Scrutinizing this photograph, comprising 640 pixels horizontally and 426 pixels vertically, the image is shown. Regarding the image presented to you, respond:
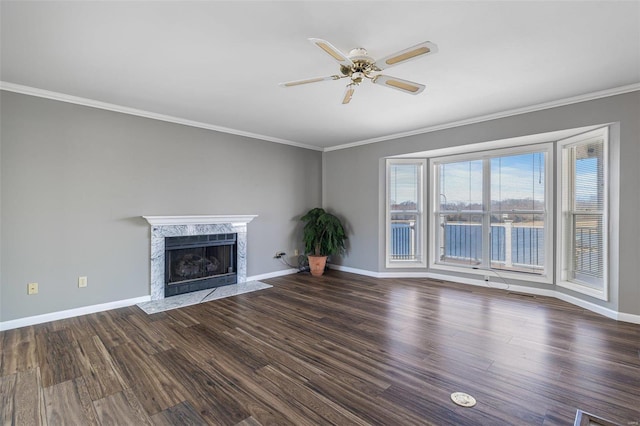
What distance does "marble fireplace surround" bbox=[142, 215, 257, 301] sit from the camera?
406 centimetres

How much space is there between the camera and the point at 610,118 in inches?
130

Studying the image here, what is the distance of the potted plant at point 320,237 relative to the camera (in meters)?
5.57

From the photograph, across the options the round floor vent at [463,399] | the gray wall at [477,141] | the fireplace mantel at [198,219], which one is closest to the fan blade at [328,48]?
the round floor vent at [463,399]

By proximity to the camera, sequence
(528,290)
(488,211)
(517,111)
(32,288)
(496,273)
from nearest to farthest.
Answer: (32,288), (517,111), (528,290), (496,273), (488,211)

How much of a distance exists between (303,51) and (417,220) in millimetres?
3845

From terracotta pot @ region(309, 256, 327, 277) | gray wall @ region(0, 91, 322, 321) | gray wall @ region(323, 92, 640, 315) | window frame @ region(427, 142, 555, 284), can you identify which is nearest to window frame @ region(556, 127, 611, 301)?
window frame @ region(427, 142, 555, 284)

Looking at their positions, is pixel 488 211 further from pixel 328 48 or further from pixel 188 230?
pixel 188 230

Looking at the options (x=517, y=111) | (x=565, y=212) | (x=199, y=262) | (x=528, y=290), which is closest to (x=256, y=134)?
(x=199, y=262)

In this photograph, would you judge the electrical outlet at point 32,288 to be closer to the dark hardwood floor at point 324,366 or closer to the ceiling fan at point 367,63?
the dark hardwood floor at point 324,366

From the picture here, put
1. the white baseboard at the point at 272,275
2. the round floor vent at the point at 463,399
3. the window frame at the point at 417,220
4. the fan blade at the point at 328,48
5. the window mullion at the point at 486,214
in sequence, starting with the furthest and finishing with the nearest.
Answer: the window frame at the point at 417,220
the white baseboard at the point at 272,275
the window mullion at the point at 486,214
the round floor vent at the point at 463,399
the fan blade at the point at 328,48

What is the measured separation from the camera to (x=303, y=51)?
2453 mm

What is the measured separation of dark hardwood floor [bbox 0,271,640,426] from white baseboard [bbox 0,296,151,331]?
0.12 m

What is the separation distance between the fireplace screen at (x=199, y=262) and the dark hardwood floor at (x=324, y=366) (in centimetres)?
76

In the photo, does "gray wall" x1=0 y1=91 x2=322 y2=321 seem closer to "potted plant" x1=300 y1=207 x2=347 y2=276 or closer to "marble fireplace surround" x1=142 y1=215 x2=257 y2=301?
"marble fireplace surround" x1=142 y1=215 x2=257 y2=301
